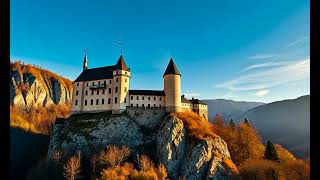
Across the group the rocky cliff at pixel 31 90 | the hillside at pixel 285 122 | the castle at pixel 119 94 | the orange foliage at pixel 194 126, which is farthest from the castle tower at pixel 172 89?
the rocky cliff at pixel 31 90

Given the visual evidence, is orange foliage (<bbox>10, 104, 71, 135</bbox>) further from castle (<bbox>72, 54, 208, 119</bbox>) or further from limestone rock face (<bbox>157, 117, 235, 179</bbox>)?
limestone rock face (<bbox>157, 117, 235, 179</bbox>)

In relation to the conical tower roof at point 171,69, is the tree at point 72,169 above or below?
below

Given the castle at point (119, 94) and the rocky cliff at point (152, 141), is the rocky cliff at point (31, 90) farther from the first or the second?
the rocky cliff at point (152, 141)

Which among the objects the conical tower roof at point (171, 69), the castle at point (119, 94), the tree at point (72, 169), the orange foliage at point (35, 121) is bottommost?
the tree at point (72, 169)

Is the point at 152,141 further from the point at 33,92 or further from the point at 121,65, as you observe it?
the point at 33,92

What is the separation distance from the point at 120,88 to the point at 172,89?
44.2ft

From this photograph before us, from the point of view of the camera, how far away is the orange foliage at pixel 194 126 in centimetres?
6122

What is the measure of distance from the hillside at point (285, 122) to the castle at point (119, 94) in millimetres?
62903

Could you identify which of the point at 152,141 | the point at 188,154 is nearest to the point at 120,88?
the point at 152,141
